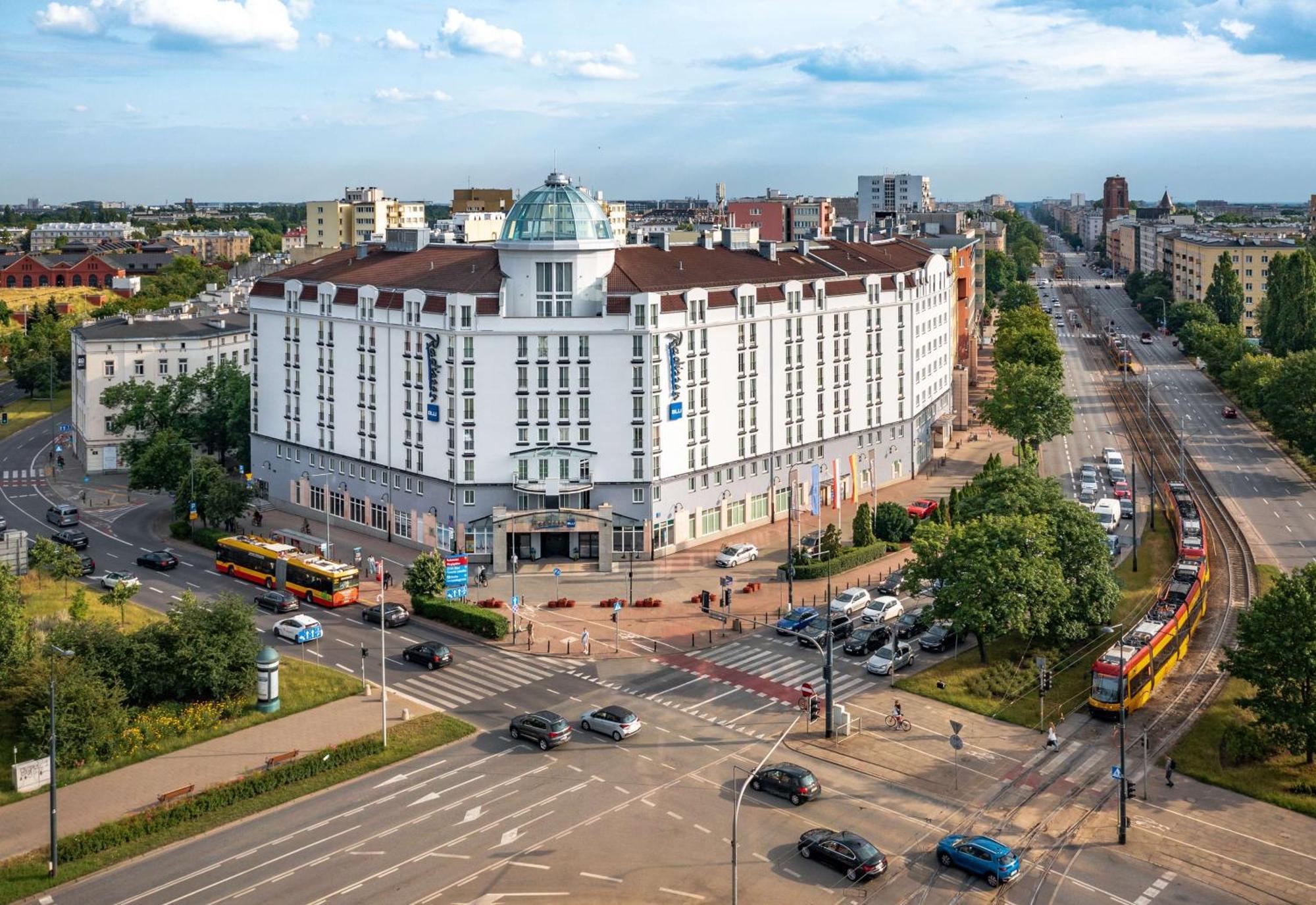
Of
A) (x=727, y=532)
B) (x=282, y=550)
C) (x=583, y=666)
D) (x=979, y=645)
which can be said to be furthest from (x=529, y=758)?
(x=727, y=532)

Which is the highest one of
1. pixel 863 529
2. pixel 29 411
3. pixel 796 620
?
pixel 29 411

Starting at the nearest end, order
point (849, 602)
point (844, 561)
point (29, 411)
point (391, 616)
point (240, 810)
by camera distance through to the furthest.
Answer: point (240, 810), point (391, 616), point (849, 602), point (844, 561), point (29, 411)

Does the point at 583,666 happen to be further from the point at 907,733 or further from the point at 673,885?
the point at 673,885

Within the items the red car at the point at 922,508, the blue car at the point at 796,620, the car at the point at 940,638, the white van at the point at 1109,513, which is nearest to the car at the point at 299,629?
the blue car at the point at 796,620

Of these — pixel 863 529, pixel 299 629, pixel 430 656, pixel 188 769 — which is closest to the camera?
pixel 188 769

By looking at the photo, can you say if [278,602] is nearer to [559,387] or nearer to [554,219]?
[559,387]

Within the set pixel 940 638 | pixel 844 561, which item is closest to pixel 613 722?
pixel 940 638

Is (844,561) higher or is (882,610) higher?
(844,561)
